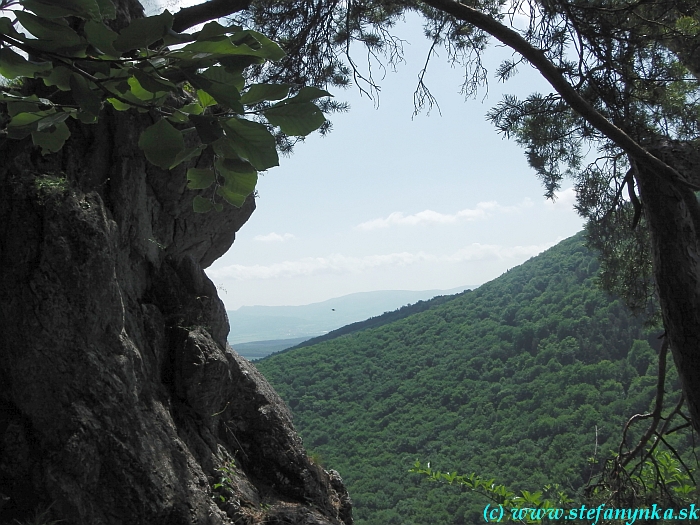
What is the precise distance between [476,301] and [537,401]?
8.07 meters

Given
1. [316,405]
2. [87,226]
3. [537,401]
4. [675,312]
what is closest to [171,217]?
[87,226]

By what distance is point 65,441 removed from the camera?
2193 millimetres

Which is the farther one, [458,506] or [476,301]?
[476,301]

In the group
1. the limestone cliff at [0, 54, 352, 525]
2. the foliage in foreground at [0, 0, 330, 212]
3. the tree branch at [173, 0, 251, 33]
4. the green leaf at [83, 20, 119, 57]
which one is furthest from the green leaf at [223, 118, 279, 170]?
the tree branch at [173, 0, 251, 33]

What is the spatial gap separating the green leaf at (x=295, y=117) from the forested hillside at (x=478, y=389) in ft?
41.3

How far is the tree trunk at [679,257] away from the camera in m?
2.59

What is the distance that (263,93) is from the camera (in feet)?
1.60

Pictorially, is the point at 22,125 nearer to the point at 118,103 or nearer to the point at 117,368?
the point at 118,103

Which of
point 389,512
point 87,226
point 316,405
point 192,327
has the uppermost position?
point 87,226

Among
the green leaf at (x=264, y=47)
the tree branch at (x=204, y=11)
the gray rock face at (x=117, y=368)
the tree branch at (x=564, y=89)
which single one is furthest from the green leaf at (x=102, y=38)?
the tree branch at (x=204, y=11)

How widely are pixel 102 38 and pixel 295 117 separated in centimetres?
17

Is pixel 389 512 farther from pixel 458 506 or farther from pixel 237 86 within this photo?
pixel 237 86

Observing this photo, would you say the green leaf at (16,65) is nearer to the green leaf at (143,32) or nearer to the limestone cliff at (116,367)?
the green leaf at (143,32)

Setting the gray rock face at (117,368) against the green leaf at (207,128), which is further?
the gray rock face at (117,368)
